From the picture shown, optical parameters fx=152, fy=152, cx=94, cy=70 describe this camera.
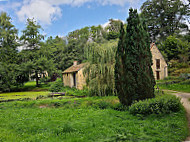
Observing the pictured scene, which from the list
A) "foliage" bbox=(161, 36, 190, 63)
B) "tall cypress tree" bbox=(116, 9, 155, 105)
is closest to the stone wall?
"tall cypress tree" bbox=(116, 9, 155, 105)

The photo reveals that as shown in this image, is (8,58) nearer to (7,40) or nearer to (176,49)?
(7,40)

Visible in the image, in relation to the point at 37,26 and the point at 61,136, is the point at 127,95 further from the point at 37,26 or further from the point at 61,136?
the point at 37,26

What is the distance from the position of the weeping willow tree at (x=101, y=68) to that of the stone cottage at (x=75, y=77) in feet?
22.1

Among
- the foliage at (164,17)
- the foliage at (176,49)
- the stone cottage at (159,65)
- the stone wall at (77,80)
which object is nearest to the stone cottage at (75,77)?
the stone wall at (77,80)

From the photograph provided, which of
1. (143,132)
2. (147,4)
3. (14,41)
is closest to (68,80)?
(14,41)

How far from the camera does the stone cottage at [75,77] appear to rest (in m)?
24.4

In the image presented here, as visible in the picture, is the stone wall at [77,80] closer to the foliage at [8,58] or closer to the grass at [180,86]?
the foliage at [8,58]

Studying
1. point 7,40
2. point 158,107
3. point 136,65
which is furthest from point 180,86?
point 7,40

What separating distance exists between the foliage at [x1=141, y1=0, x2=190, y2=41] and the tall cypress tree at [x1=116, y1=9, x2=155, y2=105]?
36245 mm

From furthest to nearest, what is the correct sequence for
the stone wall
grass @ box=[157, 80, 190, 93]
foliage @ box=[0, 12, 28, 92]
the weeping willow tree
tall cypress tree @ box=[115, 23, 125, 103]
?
foliage @ box=[0, 12, 28, 92]
the stone wall
grass @ box=[157, 80, 190, 93]
the weeping willow tree
tall cypress tree @ box=[115, 23, 125, 103]

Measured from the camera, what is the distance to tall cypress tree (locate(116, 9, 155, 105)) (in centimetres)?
925

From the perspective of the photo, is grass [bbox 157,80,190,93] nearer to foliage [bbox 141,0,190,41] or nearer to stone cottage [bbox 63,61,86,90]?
stone cottage [bbox 63,61,86,90]

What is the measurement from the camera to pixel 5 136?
18.5ft

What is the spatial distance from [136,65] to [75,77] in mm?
17732
